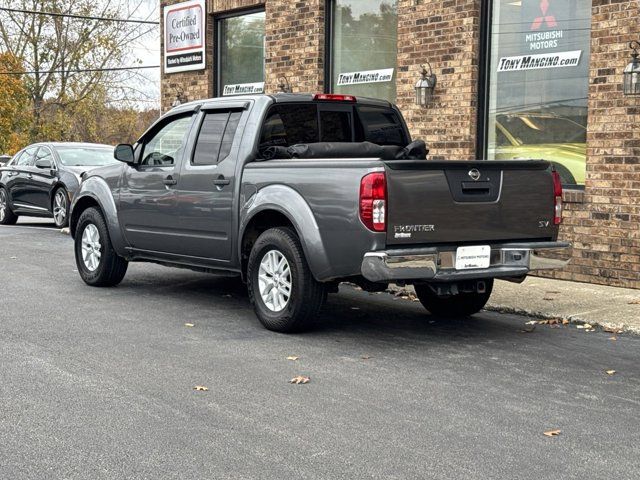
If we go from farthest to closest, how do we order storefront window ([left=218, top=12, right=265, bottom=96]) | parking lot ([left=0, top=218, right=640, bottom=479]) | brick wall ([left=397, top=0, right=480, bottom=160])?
storefront window ([left=218, top=12, right=265, bottom=96])
brick wall ([left=397, top=0, right=480, bottom=160])
parking lot ([left=0, top=218, right=640, bottom=479])

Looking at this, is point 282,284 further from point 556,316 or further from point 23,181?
point 23,181

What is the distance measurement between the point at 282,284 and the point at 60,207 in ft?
34.3

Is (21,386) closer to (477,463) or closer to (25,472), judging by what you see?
(25,472)

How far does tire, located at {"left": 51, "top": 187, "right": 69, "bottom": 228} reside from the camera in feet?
54.9

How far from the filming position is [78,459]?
4336mm

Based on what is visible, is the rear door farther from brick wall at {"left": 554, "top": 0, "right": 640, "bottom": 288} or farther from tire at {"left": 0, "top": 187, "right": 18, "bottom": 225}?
brick wall at {"left": 554, "top": 0, "right": 640, "bottom": 288}

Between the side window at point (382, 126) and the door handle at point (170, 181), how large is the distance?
1.80 m

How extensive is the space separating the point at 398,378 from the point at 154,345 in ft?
6.38

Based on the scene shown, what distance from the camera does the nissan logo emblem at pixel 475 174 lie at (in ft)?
23.1

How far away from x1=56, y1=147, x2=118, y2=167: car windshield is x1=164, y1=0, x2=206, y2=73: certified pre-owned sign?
2.01 m

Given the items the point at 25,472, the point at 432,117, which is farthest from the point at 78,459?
the point at 432,117

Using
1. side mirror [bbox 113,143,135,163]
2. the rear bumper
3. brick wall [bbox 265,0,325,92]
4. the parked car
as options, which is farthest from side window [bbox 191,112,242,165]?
the parked car

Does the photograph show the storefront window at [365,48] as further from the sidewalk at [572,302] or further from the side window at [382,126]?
the side window at [382,126]

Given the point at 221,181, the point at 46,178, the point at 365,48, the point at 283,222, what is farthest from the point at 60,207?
the point at 283,222
